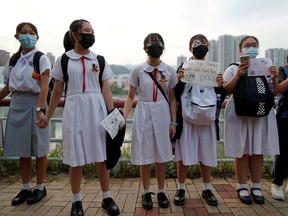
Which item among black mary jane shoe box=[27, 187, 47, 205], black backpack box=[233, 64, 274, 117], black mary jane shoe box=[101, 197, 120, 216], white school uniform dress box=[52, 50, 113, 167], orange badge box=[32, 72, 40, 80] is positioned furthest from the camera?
black mary jane shoe box=[27, 187, 47, 205]

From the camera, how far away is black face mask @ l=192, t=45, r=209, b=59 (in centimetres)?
331

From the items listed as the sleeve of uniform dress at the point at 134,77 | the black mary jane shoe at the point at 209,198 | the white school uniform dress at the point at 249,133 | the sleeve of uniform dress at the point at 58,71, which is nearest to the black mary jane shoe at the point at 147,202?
the black mary jane shoe at the point at 209,198

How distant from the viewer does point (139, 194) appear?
379cm

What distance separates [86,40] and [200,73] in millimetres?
1193

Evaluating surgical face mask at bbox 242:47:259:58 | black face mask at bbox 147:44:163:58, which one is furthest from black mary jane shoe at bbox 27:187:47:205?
surgical face mask at bbox 242:47:259:58

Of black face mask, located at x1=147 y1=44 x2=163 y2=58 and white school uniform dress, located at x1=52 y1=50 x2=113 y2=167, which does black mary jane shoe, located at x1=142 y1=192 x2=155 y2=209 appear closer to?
white school uniform dress, located at x1=52 y1=50 x2=113 y2=167

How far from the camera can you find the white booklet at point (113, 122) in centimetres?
304

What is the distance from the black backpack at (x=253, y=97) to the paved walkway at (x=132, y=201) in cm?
101

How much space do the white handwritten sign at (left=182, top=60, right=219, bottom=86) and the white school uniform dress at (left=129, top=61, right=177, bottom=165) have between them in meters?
0.22

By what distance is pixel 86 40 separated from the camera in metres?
3.03

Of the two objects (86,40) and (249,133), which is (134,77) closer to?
(86,40)

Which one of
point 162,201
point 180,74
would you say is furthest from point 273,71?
point 162,201

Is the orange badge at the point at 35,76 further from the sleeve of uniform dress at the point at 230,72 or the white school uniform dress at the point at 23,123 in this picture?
the sleeve of uniform dress at the point at 230,72

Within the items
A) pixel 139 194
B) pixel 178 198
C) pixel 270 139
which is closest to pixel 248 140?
pixel 270 139
